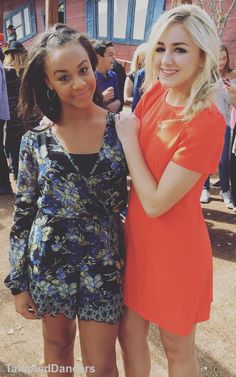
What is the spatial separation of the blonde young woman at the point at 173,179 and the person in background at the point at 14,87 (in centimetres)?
344

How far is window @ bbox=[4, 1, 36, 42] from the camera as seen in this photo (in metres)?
15.8

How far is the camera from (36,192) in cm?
154

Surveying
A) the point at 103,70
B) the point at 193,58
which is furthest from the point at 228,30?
the point at 193,58

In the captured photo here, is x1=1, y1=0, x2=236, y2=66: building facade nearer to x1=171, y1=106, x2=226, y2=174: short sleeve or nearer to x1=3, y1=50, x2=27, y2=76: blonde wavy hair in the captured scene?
x1=3, y1=50, x2=27, y2=76: blonde wavy hair

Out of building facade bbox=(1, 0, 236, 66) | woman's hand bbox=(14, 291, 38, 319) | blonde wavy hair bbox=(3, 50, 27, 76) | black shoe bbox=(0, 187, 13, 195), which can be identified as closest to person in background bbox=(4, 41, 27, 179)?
blonde wavy hair bbox=(3, 50, 27, 76)

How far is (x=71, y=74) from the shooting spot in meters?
1.38

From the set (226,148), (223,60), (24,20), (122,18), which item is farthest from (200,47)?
(24,20)

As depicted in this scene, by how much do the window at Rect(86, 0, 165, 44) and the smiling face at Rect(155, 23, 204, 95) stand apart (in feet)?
32.6

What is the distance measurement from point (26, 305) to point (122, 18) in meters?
11.8

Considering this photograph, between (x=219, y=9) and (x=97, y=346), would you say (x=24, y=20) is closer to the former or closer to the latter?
(x=219, y=9)

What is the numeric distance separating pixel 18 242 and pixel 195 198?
2.51ft

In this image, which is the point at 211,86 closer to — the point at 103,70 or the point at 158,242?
the point at 158,242

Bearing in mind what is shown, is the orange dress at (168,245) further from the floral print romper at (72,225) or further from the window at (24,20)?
the window at (24,20)

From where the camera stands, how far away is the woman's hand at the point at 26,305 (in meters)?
1.56
